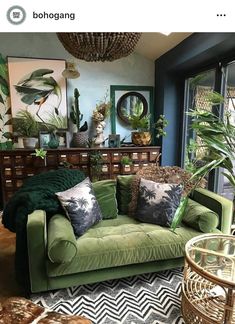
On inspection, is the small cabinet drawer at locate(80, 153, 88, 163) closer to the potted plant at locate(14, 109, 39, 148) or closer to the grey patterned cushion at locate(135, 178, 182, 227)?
the potted plant at locate(14, 109, 39, 148)

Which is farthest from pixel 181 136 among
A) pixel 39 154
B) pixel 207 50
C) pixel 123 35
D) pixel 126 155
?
pixel 123 35

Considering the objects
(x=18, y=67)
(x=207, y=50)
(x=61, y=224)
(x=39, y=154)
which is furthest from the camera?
(x=18, y=67)

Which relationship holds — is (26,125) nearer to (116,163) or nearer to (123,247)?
(116,163)

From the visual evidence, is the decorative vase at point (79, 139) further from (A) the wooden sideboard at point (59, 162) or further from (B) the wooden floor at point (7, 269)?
(B) the wooden floor at point (7, 269)

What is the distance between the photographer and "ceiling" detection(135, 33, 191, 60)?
296cm

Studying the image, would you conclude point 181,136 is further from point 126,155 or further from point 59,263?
point 59,263

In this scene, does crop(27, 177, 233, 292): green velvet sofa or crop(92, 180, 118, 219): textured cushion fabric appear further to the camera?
crop(92, 180, 118, 219): textured cushion fabric

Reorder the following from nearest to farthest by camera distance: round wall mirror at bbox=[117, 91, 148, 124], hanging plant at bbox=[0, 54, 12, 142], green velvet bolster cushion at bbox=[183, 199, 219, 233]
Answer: green velvet bolster cushion at bbox=[183, 199, 219, 233], hanging plant at bbox=[0, 54, 12, 142], round wall mirror at bbox=[117, 91, 148, 124]

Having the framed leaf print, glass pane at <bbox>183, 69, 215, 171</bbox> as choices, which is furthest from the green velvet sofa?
the framed leaf print

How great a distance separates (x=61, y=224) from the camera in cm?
183

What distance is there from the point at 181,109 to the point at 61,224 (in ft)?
8.65

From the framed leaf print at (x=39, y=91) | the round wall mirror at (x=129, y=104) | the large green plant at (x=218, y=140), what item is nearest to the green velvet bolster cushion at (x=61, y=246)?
the large green plant at (x=218, y=140)

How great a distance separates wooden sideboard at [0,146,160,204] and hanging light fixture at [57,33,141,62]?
1.89 metres
